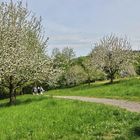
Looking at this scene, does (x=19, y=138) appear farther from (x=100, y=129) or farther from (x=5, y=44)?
(x=5, y=44)

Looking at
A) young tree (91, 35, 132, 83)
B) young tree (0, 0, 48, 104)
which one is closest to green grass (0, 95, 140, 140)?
young tree (0, 0, 48, 104)

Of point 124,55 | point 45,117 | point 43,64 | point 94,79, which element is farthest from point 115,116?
point 94,79

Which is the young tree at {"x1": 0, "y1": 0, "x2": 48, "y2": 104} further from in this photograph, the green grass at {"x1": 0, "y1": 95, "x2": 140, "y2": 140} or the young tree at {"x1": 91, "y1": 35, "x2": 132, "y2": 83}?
the young tree at {"x1": 91, "y1": 35, "x2": 132, "y2": 83}

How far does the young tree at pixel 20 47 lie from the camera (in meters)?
33.1

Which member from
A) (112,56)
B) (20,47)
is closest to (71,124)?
(20,47)

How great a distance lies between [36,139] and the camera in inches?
651

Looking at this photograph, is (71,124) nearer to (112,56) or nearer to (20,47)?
(20,47)

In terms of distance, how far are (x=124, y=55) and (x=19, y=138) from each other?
5255 centimetres

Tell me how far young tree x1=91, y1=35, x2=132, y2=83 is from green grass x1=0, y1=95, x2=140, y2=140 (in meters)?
42.3

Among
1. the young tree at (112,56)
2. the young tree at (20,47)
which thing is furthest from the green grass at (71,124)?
the young tree at (112,56)

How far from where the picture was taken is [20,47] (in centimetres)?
3456

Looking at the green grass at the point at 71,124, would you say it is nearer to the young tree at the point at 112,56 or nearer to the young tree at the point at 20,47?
the young tree at the point at 20,47

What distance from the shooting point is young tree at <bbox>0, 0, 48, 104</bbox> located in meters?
33.1

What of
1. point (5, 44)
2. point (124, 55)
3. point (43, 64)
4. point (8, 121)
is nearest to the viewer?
point (8, 121)
